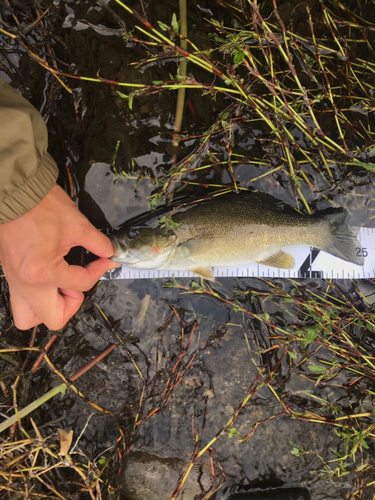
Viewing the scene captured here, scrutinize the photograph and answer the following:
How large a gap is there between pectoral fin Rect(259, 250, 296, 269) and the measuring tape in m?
0.11

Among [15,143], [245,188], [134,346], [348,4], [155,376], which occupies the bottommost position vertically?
[155,376]

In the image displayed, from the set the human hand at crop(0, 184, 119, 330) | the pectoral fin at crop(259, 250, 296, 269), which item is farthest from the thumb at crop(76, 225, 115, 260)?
the pectoral fin at crop(259, 250, 296, 269)

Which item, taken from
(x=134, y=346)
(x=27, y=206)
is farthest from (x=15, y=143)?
(x=134, y=346)

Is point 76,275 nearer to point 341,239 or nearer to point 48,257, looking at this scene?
point 48,257

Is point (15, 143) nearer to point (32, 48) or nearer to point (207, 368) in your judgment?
point (32, 48)

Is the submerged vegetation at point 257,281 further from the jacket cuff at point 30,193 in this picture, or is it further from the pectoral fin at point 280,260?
the jacket cuff at point 30,193

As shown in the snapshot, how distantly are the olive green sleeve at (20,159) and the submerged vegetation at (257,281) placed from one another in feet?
2.65

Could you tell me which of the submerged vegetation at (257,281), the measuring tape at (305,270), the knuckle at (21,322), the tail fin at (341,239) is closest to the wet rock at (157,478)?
the submerged vegetation at (257,281)

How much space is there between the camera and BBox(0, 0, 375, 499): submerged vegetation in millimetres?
2791

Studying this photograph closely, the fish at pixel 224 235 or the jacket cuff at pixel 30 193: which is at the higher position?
the jacket cuff at pixel 30 193

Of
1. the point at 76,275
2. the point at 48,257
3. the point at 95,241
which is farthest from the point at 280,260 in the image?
the point at 48,257

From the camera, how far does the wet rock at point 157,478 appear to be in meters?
3.12

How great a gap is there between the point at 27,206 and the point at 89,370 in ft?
6.01

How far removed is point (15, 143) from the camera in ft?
6.68
